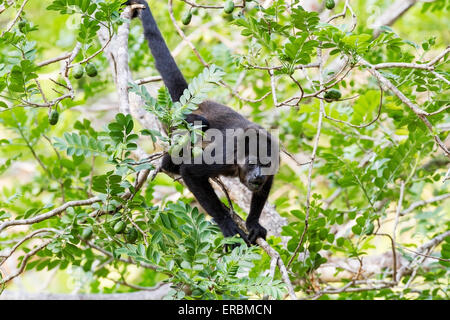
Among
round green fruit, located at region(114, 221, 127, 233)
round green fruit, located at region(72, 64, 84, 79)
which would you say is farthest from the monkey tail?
round green fruit, located at region(114, 221, 127, 233)

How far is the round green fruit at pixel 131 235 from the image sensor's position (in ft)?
10.9

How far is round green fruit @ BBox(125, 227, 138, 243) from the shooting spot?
3.32 m

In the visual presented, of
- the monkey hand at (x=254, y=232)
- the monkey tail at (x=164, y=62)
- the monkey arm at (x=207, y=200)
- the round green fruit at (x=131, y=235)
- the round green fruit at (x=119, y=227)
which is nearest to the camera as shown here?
the round green fruit at (x=119, y=227)

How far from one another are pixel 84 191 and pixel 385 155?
10.3ft

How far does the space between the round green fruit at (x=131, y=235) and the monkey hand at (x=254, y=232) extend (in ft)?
4.45

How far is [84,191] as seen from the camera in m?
5.34

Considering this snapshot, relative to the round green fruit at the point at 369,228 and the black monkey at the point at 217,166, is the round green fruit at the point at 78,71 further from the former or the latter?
the round green fruit at the point at 369,228

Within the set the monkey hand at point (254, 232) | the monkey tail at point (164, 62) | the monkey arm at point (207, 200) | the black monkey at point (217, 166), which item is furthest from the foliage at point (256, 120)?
the monkey tail at point (164, 62)

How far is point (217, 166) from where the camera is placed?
4.82m

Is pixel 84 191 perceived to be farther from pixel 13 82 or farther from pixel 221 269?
pixel 221 269

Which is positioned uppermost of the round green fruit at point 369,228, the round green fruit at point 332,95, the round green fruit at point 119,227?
the round green fruit at point 332,95

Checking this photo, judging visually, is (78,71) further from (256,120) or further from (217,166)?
(256,120)

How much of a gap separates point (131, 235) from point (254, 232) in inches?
59.5
